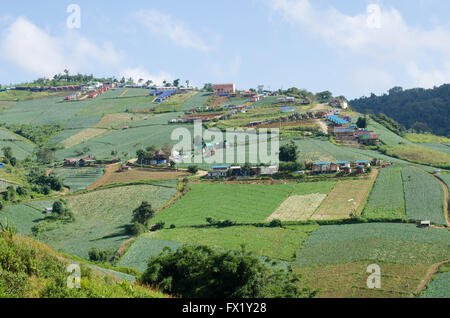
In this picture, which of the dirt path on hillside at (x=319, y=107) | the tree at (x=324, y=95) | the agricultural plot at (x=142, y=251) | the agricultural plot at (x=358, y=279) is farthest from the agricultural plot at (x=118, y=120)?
the agricultural plot at (x=358, y=279)

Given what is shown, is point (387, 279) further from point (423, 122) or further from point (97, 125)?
point (423, 122)

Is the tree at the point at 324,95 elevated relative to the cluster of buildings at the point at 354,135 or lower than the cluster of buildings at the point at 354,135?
elevated

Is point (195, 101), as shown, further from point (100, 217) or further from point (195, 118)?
point (100, 217)

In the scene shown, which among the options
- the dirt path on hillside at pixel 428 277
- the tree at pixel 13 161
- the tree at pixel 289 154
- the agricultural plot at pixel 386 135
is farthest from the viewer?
the tree at pixel 13 161

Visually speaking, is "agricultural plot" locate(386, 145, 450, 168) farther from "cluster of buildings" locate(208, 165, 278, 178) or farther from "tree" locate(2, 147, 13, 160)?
"tree" locate(2, 147, 13, 160)

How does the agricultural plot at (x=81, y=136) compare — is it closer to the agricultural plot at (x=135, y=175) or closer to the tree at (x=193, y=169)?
the agricultural plot at (x=135, y=175)

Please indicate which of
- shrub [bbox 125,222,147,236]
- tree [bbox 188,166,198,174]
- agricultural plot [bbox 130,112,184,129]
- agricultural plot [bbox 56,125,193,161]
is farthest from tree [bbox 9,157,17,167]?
shrub [bbox 125,222,147,236]
